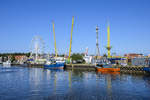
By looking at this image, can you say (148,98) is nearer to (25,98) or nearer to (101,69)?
(25,98)

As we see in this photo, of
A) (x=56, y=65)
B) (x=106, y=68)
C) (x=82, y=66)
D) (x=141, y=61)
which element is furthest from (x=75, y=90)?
(x=56, y=65)

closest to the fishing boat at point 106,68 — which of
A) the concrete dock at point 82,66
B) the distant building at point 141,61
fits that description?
the concrete dock at point 82,66

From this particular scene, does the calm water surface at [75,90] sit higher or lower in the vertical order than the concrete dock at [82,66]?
A: lower

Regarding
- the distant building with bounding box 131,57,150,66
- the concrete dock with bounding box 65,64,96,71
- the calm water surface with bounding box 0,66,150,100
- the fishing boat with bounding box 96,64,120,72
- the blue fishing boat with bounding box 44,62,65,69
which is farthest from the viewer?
the blue fishing boat with bounding box 44,62,65,69

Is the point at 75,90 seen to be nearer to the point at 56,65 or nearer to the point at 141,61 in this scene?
the point at 141,61

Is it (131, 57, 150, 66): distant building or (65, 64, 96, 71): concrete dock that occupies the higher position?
(131, 57, 150, 66): distant building

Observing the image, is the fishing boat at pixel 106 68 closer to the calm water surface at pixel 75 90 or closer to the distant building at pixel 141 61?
the distant building at pixel 141 61

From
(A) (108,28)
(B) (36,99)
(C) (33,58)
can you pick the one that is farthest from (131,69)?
(C) (33,58)

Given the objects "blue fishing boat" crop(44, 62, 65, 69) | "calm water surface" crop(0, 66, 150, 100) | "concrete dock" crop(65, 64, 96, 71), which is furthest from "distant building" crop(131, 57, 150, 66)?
"blue fishing boat" crop(44, 62, 65, 69)

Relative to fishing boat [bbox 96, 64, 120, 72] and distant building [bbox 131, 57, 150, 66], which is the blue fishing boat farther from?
distant building [bbox 131, 57, 150, 66]

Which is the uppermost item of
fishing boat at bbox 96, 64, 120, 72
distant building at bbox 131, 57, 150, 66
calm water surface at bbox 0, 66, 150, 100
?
distant building at bbox 131, 57, 150, 66

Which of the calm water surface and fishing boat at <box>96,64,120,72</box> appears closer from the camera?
the calm water surface

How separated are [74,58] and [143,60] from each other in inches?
2742

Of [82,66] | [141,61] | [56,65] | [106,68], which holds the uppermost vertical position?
[141,61]
